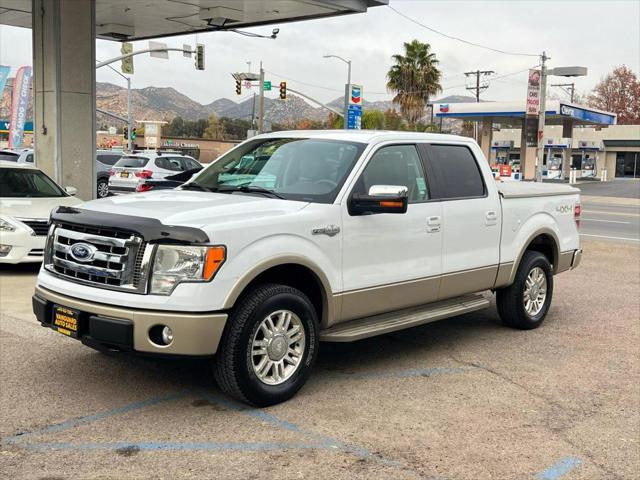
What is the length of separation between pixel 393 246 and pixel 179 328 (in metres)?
1.99

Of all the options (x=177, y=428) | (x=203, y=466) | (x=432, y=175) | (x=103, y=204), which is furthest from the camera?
(x=432, y=175)

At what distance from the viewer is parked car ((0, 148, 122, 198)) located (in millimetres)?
22453

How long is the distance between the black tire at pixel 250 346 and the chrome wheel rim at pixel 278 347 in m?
0.04

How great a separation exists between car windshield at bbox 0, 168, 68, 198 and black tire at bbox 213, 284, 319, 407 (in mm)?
6908

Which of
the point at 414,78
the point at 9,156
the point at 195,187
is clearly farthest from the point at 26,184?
the point at 414,78

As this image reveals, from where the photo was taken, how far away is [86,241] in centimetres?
482

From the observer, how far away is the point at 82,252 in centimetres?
483

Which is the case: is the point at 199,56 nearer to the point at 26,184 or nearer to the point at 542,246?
the point at 26,184

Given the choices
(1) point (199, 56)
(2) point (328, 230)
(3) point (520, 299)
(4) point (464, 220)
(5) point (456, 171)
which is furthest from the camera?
(1) point (199, 56)

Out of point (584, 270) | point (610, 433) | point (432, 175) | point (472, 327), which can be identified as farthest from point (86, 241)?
point (584, 270)

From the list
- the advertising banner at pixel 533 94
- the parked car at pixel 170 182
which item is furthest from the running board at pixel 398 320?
the advertising banner at pixel 533 94

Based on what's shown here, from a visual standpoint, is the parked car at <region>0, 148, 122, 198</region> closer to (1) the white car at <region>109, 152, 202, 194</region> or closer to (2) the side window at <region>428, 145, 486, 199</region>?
(1) the white car at <region>109, 152, 202, 194</region>

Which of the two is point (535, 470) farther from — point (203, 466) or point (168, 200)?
point (168, 200)

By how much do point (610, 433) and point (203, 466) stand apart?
8.67 feet
